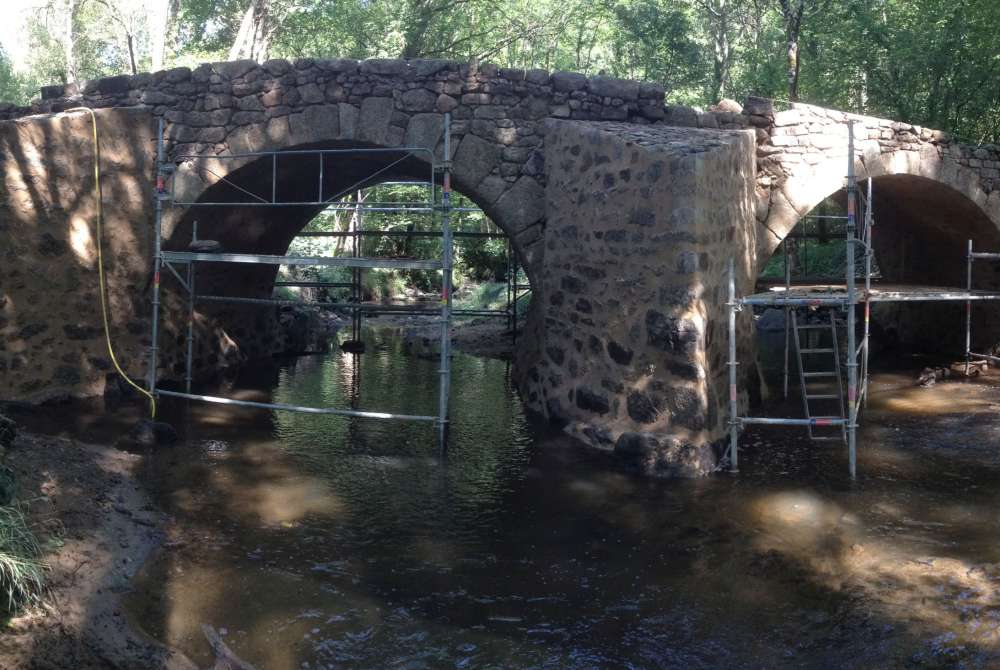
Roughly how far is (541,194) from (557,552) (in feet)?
14.3

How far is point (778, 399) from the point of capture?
9.95 metres

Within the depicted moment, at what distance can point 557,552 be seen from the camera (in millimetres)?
A: 5250

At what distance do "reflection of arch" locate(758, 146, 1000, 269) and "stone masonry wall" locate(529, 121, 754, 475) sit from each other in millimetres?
1278

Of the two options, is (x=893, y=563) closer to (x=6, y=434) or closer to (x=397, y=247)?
(x=6, y=434)

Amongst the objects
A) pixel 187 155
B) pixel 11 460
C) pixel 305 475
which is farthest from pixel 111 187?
pixel 11 460

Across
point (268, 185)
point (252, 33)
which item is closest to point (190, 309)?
point (268, 185)

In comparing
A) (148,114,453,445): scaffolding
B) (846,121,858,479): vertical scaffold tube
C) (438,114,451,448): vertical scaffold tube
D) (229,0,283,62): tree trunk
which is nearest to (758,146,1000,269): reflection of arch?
(846,121,858,479): vertical scaffold tube

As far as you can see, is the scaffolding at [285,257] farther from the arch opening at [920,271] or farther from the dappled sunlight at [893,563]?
the arch opening at [920,271]

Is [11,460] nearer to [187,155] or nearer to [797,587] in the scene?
[797,587]

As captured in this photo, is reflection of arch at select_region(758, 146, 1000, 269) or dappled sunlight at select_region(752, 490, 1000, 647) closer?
dappled sunlight at select_region(752, 490, 1000, 647)

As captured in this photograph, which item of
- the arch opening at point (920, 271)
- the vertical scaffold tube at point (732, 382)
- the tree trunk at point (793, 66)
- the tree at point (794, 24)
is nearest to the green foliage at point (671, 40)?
the tree at point (794, 24)

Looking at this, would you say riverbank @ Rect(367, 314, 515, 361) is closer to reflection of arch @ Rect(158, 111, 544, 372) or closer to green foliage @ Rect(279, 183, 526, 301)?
green foliage @ Rect(279, 183, 526, 301)

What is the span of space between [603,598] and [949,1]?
12767mm

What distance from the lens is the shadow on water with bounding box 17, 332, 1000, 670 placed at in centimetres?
410
